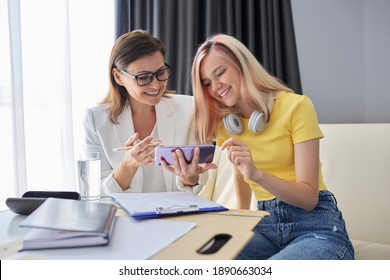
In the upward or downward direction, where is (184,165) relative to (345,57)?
downward

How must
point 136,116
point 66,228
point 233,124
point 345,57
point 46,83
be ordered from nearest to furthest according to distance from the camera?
point 66,228
point 233,124
point 136,116
point 46,83
point 345,57

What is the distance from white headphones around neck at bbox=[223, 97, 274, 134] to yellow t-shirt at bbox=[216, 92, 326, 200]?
28mm

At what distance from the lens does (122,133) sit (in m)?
1.42

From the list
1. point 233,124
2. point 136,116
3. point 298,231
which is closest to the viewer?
point 298,231

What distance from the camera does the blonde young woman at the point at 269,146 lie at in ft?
3.40

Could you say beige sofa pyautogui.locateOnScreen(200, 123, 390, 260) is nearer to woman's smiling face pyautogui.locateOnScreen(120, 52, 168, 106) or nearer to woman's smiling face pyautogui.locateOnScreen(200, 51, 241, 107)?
woman's smiling face pyautogui.locateOnScreen(200, 51, 241, 107)

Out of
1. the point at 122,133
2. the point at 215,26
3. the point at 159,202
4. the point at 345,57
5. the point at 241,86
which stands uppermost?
the point at 215,26

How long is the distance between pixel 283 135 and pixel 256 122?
0.31 feet

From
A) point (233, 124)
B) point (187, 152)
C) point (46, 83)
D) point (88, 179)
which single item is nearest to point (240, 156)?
point (187, 152)

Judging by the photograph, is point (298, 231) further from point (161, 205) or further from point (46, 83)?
point (46, 83)

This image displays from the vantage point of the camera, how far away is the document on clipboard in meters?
0.80

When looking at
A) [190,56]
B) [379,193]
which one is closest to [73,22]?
[190,56]

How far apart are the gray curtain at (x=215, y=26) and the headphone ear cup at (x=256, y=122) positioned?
0.92m
